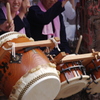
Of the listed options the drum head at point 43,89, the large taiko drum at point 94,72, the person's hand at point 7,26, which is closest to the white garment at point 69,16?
the large taiko drum at point 94,72

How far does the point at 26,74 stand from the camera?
1.39m

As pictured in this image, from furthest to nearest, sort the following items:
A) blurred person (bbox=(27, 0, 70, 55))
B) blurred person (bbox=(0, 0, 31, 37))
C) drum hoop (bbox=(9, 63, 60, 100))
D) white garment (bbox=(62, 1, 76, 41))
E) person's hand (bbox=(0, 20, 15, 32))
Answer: white garment (bbox=(62, 1, 76, 41)) → blurred person (bbox=(27, 0, 70, 55)) → blurred person (bbox=(0, 0, 31, 37)) → person's hand (bbox=(0, 20, 15, 32)) → drum hoop (bbox=(9, 63, 60, 100))

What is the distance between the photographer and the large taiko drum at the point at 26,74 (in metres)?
1.39

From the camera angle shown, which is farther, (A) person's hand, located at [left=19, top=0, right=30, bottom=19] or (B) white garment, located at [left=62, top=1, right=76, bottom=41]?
(B) white garment, located at [left=62, top=1, right=76, bottom=41]

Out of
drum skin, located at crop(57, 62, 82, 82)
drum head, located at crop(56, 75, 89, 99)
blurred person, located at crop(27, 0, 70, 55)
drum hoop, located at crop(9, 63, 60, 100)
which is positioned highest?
blurred person, located at crop(27, 0, 70, 55)

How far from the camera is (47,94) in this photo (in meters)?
1.54

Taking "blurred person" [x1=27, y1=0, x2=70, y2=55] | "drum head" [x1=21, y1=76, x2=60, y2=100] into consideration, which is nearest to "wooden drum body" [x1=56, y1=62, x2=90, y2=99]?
"drum head" [x1=21, y1=76, x2=60, y2=100]

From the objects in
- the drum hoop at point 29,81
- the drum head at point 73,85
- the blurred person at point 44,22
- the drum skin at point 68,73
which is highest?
the blurred person at point 44,22

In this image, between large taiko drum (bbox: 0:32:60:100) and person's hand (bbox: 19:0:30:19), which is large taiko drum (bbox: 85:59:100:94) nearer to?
large taiko drum (bbox: 0:32:60:100)

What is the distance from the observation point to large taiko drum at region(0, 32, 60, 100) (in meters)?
1.39

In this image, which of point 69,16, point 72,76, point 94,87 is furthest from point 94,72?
point 69,16

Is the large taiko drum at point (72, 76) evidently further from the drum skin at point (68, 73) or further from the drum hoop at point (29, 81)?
the drum hoop at point (29, 81)

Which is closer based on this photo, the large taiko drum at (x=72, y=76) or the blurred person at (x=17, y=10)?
the large taiko drum at (x=72, y=76)

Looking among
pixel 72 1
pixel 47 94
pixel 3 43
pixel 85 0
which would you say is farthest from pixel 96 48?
pixel 3 43
